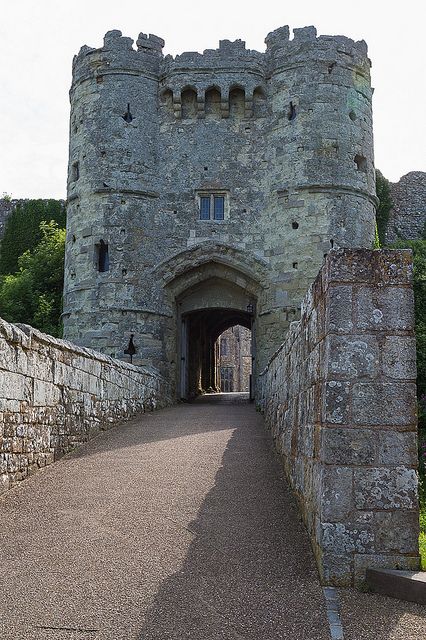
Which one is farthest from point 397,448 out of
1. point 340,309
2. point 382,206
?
point 382,206

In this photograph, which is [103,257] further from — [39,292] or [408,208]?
[408,208]

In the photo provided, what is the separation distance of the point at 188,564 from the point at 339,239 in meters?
14.7

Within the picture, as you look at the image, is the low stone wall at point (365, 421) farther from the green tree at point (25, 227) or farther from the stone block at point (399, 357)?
the green tree at point (25, 227)

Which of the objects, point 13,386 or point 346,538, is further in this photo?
point 13,386

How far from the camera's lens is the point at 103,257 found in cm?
1880

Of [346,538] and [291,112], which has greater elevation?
[291,112]

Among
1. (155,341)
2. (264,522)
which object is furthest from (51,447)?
(155,341)

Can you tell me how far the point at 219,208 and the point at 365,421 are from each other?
15.5m

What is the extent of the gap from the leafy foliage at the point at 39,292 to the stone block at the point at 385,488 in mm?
18396

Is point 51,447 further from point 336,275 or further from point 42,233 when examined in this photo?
point 42,233

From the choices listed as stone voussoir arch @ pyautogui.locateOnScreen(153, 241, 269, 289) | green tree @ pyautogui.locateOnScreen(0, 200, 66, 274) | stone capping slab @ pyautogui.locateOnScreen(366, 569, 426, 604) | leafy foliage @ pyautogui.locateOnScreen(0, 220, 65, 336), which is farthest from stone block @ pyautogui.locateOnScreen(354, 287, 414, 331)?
green tree @ pyautogui.locateOnScreen(0, 200, 66, 274)

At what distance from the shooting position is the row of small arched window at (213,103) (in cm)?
1903

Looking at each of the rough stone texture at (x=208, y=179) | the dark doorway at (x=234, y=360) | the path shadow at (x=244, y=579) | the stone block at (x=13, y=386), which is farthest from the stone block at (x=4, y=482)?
the dark doorway at (x=234, y=360)

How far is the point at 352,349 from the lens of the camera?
4023mm
